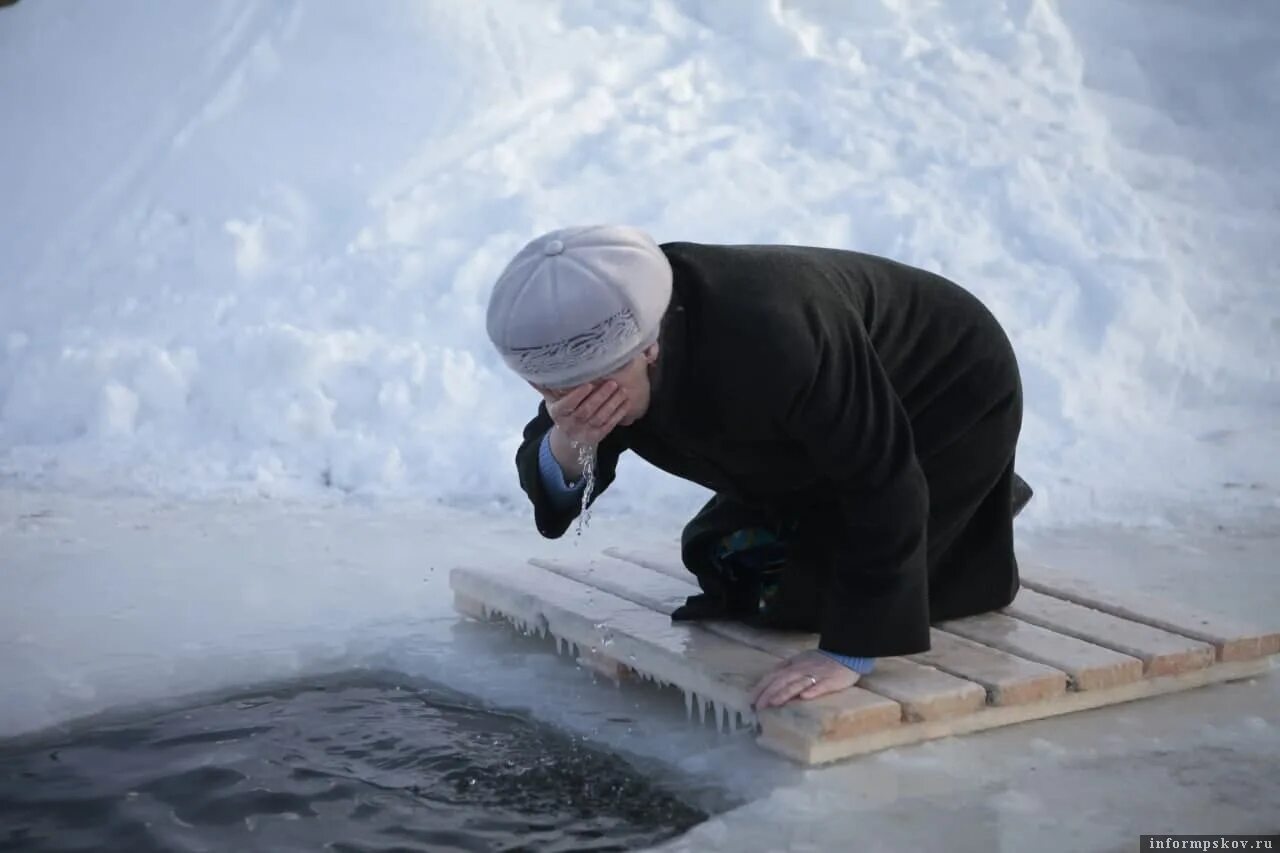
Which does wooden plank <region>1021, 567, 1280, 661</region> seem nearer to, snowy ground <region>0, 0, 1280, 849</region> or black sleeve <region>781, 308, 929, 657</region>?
snowy ground <region>0, 0, 1280, 849</region>

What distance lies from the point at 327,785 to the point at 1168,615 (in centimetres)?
186

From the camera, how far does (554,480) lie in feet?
9.87

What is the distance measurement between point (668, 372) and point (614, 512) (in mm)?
2334

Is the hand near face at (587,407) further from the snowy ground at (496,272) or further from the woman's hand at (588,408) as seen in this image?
the snowy ground at (496,272)

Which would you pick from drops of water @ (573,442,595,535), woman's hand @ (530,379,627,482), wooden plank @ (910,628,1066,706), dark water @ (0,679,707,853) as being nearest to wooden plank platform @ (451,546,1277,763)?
wooden plank @ (910,628,1066,706)

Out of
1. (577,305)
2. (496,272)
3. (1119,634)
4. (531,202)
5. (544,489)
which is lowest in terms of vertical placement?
(1119,634)

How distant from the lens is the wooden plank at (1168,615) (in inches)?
129

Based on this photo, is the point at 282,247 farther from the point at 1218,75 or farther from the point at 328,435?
the point at 1218,75

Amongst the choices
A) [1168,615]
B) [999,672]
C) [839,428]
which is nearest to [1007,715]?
[999,672]

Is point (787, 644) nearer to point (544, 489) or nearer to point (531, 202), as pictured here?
point (544, 489)

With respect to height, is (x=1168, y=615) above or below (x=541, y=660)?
above

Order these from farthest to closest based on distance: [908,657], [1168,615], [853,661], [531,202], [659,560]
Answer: [531,202], [659,560], [1168,615], [908,657], [853,661]

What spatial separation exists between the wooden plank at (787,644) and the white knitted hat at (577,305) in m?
0.88

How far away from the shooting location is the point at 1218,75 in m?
8.82
